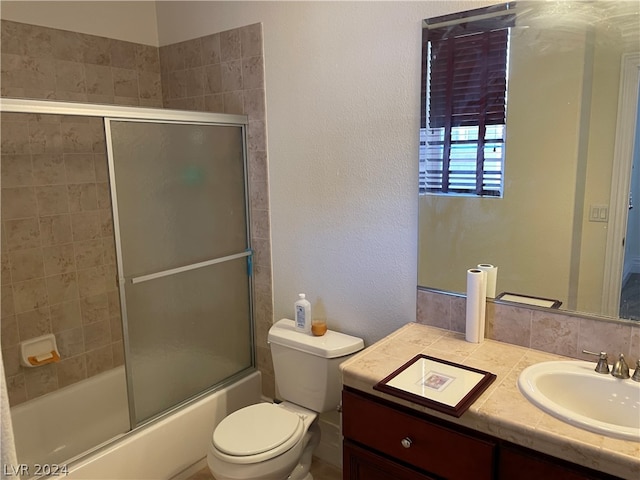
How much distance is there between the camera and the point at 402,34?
1871 millimetres

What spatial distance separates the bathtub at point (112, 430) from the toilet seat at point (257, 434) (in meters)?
0.42

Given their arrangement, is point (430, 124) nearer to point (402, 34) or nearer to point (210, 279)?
point (402, 34)

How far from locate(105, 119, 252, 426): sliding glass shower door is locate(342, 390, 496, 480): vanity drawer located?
3.54 feet

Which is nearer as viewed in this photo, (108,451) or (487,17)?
(487,17)

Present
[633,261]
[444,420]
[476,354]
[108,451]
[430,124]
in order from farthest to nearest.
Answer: [108,451]
[430,124]
[476,354]
[633,261]
[444,420]

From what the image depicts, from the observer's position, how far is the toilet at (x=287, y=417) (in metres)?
1.81

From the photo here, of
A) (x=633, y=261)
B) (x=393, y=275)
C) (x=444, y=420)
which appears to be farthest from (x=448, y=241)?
(x=444, y=420)

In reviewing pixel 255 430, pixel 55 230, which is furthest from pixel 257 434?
pixel 55 230

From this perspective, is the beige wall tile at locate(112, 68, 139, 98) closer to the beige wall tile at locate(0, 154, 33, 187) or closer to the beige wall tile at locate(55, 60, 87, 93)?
the beige wall tile at locate(55, 60, 87, 93)

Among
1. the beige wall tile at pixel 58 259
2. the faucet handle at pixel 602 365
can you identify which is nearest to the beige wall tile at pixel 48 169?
the beige wall tile at pixel 58 259

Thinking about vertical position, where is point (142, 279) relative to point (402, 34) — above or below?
below

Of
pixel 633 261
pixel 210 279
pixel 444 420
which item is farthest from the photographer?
pixel 210 279

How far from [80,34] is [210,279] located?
4.91 feet

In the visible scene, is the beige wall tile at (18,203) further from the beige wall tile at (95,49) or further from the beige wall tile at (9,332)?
the beige wall tile at (95,49)
